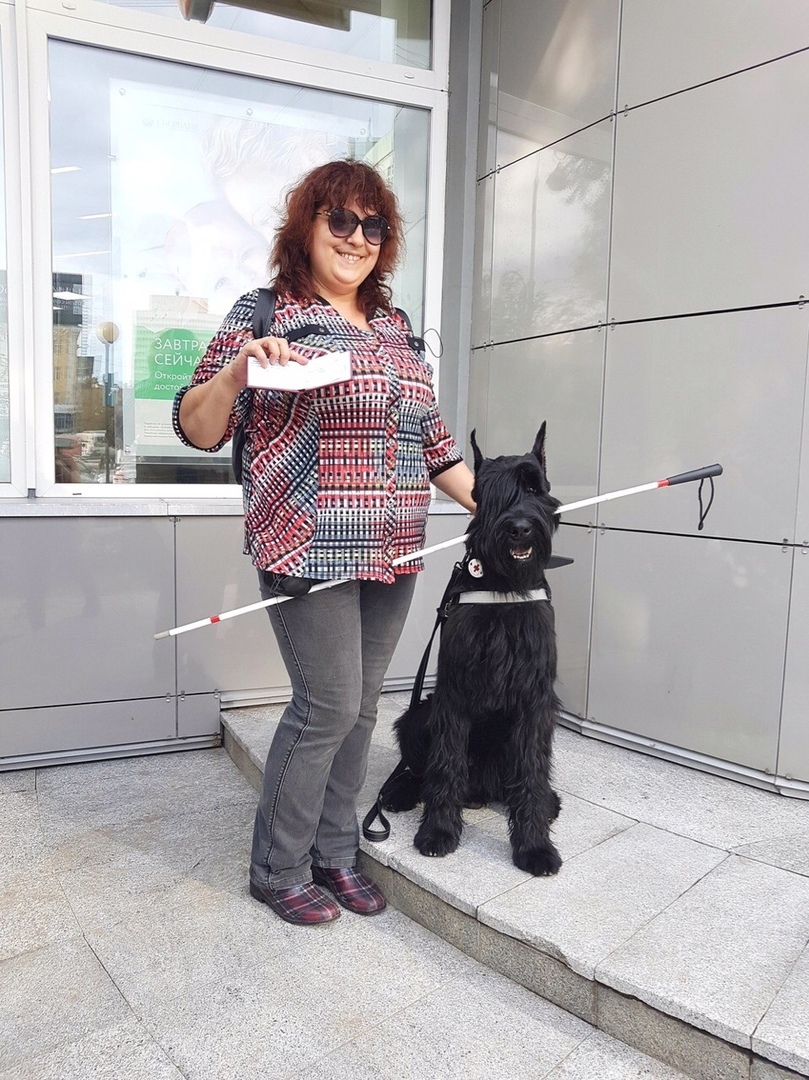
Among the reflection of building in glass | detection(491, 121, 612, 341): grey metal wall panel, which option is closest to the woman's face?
detection(491, 121, 612, 341): grey metal wall panel

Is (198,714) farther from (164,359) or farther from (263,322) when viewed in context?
(263,322)

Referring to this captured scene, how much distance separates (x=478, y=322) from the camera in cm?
420

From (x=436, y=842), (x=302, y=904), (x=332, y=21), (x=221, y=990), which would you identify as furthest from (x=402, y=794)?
(x=332, y=21)

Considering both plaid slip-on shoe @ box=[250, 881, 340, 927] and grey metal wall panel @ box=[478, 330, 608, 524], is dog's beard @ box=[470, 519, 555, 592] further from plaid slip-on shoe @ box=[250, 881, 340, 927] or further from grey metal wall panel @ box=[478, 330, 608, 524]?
grey metal wall panel @ box=[478, 330, 608, 524]

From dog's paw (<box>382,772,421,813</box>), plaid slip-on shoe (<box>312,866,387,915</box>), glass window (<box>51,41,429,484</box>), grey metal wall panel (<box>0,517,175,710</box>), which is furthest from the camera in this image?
glass window (<box>51,41,429,484</box>)

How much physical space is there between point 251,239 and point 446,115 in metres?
1.29

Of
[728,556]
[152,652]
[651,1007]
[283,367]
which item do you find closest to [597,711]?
[728,556]

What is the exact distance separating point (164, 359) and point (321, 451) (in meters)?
2.24

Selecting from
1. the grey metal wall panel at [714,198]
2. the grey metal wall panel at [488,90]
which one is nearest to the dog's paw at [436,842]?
the grey metal wall panel at [714,198]

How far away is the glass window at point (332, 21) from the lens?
3770 millimetres

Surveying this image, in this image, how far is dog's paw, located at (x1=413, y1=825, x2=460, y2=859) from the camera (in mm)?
2355

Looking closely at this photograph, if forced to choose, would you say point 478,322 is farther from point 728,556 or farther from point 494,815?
point 494,815

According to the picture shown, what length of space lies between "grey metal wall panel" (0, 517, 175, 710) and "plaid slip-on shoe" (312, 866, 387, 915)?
1.46 m

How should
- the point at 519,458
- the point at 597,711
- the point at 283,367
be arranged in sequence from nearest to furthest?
the point at 283,367 → the point at 519,458 → the point at 597,711
